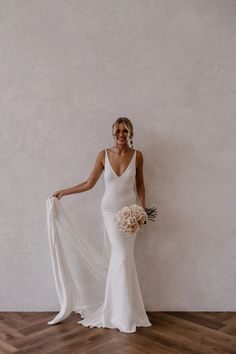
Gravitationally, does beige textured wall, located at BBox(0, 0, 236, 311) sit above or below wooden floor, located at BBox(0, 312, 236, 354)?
above

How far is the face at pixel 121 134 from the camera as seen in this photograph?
3523 mm

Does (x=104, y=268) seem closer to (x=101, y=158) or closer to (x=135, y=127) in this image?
(x=101, y=158)

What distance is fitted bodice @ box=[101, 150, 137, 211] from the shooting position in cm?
355

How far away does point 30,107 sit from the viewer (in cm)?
382

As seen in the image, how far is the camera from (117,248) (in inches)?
137

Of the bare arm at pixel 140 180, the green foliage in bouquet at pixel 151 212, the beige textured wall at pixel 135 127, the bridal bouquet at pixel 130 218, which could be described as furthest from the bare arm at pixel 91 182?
the green foliage in bouquet at pixel 151 212

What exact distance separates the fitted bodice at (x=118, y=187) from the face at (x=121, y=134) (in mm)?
198

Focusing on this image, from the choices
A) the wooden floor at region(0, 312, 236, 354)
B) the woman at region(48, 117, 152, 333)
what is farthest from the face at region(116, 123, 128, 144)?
the wooden floor at region(0, 312, 236, 354)

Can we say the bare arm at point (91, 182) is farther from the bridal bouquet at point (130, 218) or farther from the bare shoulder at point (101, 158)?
the bridal bouquet at point (130, 218)

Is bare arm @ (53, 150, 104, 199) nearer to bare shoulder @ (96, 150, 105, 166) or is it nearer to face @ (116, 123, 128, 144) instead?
bare shoulder @ (96, 150, 105, 166)

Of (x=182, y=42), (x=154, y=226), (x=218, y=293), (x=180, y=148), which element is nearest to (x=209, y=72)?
(x=182, y=42)

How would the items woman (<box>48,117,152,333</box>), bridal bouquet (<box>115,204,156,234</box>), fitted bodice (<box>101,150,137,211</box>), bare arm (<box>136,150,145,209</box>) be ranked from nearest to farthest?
1. bridal bouquet (<box>115,204,156,234</box>)
2. woman (<box>48,117,152,333</box>)
3. fitted bodice (<box>101,150,137,211</box>)
4. bare arm (<box>136,150,145,209</box>)

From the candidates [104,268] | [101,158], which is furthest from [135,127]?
[104,268]

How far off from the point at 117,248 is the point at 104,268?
388 mm
